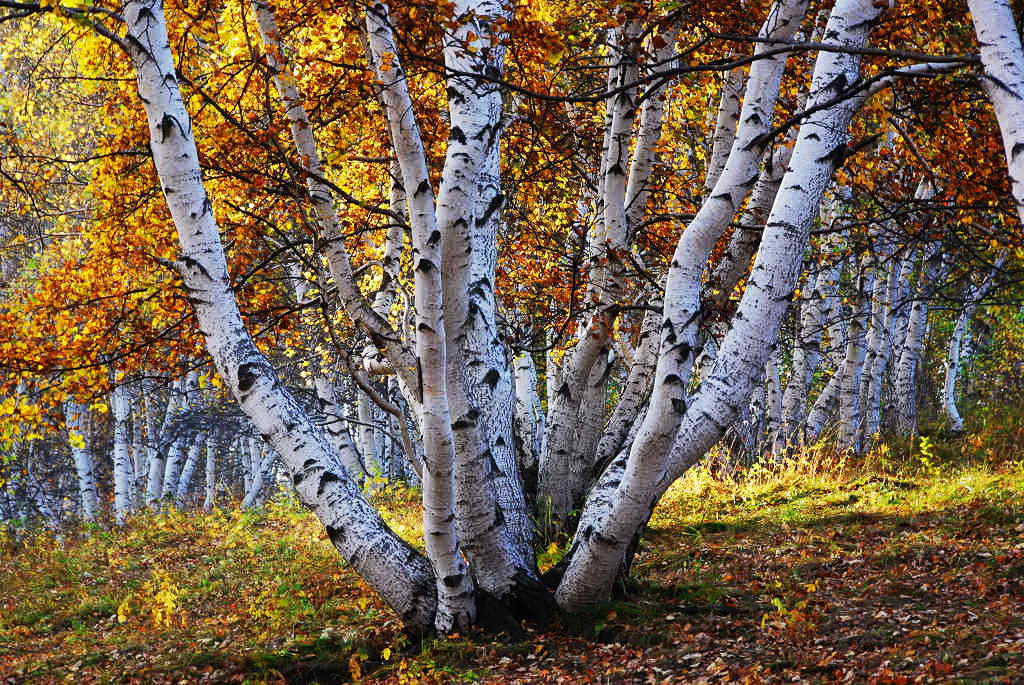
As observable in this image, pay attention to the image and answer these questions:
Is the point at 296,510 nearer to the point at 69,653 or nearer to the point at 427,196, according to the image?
→ the point at 69,653

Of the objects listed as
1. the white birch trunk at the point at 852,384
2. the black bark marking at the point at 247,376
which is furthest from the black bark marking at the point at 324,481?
the white birch trunk at the point at 852,384

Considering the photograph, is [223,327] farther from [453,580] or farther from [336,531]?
[453,580]

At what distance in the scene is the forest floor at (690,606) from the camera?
4.66 meters

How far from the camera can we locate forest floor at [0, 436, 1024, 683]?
4.66 metres

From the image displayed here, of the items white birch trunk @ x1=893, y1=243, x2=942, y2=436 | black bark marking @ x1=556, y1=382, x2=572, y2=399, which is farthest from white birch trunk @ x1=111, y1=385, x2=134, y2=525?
white birch trunk @ x1=893, y1=243, x2=942, y2=436

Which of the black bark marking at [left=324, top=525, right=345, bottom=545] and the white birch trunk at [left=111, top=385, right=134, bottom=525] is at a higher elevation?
the white birch trunk at [left=111, top=385, right=134, bottom=525]

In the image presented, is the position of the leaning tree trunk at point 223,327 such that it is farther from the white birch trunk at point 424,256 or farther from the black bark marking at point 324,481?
the white birch trunk at point 424,256

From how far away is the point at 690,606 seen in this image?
18.4ft

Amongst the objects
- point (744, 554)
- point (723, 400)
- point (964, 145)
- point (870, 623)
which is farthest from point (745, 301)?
point (964, 145)

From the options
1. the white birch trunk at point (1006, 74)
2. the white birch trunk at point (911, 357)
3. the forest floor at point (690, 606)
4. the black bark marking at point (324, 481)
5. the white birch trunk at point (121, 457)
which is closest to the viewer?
the white birch trunk at point (1006, 74)

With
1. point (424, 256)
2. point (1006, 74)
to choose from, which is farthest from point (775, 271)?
point (424, 256)

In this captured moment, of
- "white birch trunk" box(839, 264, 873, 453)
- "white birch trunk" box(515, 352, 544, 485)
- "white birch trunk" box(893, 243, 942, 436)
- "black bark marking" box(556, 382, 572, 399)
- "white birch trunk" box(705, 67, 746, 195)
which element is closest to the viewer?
"white birch trunk" box(705, 67, 746, 195)

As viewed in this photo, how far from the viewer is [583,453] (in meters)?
7.52

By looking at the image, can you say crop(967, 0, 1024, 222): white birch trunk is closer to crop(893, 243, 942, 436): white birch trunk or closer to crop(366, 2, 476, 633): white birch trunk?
crop(366, 2, 476, 633): white birch trunk
